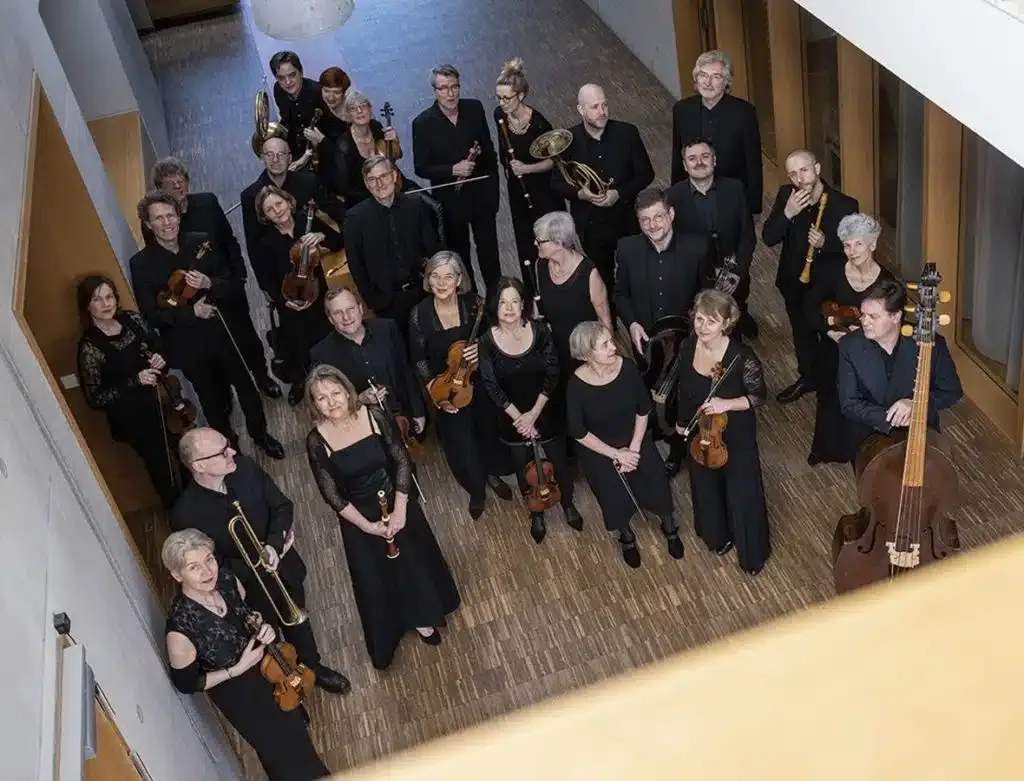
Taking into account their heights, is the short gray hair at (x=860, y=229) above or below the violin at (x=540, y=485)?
above

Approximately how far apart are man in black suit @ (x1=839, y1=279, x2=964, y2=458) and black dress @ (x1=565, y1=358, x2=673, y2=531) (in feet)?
2.65

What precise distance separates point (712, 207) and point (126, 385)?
9.09 feet

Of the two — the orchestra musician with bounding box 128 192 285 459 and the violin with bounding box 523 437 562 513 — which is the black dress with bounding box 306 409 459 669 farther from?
the orchestra musician with bounding box 128 192 285 459

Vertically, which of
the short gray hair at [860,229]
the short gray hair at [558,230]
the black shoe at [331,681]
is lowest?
the black shoe at [331,681]

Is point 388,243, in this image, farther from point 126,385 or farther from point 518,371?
point 126,385

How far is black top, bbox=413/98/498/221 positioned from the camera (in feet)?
20.0

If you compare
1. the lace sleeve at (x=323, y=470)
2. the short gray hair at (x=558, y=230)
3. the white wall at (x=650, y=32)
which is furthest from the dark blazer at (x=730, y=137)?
the white wall at (x=650, y=32)

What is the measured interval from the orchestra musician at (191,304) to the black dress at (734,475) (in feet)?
7.73

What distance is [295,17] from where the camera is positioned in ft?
11.7

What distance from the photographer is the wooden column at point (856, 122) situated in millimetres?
6012

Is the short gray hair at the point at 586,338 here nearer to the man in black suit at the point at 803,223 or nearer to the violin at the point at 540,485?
the violin at the point at 540,485

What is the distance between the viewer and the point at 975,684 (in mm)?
449

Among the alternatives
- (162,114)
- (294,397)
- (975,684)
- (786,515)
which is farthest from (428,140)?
(975,684)

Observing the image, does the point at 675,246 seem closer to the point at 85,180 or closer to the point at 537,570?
the point at 537,570
